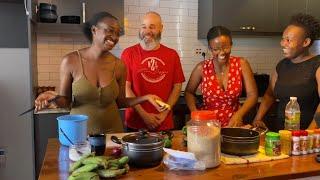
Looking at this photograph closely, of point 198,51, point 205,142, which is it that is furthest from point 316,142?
point 198,51

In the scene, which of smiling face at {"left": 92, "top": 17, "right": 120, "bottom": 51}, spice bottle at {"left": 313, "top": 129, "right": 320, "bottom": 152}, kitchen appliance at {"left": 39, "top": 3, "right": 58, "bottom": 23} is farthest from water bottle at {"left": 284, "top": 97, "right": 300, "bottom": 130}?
kitchen appliance at {"left": 39, "top": 3, "right": 58, "bottom": 23}

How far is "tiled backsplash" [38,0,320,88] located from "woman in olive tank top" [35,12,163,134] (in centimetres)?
157

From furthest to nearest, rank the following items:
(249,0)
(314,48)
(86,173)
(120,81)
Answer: (314,48), (249,0), (120,81), (86,173)

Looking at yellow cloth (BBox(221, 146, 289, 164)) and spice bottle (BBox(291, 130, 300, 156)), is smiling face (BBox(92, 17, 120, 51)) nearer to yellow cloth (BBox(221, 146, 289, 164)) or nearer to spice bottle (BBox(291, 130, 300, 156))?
yellow cloth (BBox(221, 146, 289, 164))

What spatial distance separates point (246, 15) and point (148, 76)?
5.77ft

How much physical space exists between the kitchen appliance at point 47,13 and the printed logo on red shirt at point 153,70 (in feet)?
3.86

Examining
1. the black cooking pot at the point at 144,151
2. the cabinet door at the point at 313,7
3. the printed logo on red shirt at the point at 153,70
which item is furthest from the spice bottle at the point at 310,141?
the cabinet door at the point at 313,7

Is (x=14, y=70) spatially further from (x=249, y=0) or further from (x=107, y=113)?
(x=249, y=0)

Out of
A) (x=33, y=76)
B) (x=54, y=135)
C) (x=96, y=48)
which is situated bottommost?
(x=54, y=135)

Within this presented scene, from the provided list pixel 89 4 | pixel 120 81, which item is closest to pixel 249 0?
pixel 89 4

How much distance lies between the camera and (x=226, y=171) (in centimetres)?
Result: 147

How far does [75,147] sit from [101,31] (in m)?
0.74

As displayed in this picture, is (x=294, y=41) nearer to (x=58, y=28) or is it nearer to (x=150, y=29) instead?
(x=150, y=29)

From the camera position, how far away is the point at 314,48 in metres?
4.24
